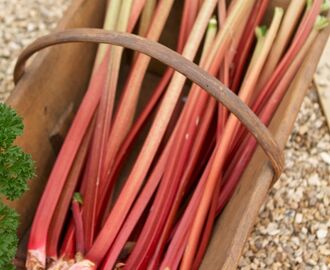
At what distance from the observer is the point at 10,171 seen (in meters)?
1.08

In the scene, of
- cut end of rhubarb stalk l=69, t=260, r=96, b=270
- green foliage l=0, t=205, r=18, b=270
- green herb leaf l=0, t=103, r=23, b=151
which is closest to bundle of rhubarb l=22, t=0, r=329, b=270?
cut end of rhubarb stalk l=69, t=260, r=96, b=270

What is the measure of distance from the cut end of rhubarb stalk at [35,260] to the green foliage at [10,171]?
12cm

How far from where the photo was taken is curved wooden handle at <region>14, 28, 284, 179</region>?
3.46 feet

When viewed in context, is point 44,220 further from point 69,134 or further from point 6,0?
point 6,0

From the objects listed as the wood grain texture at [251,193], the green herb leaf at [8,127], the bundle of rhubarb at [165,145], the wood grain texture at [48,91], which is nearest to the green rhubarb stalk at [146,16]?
the bundle of rhubarb at [165,145]

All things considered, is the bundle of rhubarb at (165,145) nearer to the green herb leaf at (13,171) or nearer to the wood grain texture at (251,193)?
the wood grain texture at (251,193)

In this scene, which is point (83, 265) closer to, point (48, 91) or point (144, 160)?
point (144, 160)

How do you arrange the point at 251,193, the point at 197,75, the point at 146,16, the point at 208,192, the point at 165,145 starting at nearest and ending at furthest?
the point at 197,75, the point at 251,193, the point at 208,192, the point at 165,145, the point at 146,16

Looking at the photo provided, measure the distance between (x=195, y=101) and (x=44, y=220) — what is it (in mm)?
421

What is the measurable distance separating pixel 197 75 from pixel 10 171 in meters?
0.37

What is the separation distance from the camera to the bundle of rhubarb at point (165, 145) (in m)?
1.28

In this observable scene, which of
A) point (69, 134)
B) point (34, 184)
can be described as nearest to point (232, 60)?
point (69, 134)

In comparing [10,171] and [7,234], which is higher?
[10,171]

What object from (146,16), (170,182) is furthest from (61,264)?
(146,16)
